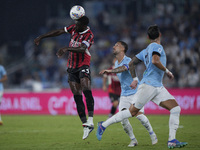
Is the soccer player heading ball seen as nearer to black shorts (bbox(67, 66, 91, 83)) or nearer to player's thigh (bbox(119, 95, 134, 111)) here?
black shorts (bbox(67, 66, 91, 83))

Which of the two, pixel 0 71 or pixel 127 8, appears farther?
pixel 127 8

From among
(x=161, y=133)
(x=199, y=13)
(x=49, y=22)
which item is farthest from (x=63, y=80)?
(x=161, y=133)

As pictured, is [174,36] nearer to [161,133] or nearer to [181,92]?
[181,92]

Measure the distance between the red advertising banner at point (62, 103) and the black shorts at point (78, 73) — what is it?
407 inches

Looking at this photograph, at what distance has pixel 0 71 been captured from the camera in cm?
1477

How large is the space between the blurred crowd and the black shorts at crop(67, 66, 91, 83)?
10481 mm

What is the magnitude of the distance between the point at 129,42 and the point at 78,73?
15.4 metres

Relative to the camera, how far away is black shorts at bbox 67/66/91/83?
29.3 feet

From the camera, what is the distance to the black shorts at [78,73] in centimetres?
895

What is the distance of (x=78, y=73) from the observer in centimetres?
911

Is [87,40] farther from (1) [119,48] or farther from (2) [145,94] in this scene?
(2) [145,94]

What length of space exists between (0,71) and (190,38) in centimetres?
1220

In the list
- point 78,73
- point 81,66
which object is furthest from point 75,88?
point 81,66

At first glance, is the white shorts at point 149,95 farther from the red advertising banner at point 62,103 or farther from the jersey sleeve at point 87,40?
the red advertising banner at point 62,103
